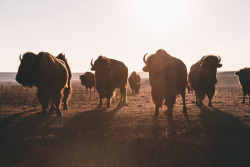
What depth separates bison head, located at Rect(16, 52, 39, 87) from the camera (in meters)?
6.73

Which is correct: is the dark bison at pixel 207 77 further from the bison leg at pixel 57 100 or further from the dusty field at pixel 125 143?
the bison leg at pixel 57 100

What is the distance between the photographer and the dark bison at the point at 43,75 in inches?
266

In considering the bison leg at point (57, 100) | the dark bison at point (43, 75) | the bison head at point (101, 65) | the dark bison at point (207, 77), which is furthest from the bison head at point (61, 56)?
the dark bison at point (207, 77)

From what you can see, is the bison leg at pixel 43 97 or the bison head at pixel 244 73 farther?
the bison head at pixel 244 73

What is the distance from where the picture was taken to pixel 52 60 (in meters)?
7.52

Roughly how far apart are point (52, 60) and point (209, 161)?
19.7 feet

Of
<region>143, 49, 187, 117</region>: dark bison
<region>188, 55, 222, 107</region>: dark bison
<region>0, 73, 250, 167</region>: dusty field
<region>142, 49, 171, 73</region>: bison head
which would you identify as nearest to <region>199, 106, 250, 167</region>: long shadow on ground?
<region>0, 73, 250, 167</region>: dusty field

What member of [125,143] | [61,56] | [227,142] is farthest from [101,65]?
[227,142]

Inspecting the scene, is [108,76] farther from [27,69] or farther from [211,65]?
[211,65]

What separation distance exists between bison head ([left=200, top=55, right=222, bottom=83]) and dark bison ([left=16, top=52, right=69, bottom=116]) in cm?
602

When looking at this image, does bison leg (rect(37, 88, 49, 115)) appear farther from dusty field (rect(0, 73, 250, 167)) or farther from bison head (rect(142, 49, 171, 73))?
bison head (rect(142, 49, 171, 73))

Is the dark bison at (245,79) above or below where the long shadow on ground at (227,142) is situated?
above

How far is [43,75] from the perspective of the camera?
7.03m

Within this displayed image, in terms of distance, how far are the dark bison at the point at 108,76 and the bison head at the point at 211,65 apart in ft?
13.6
